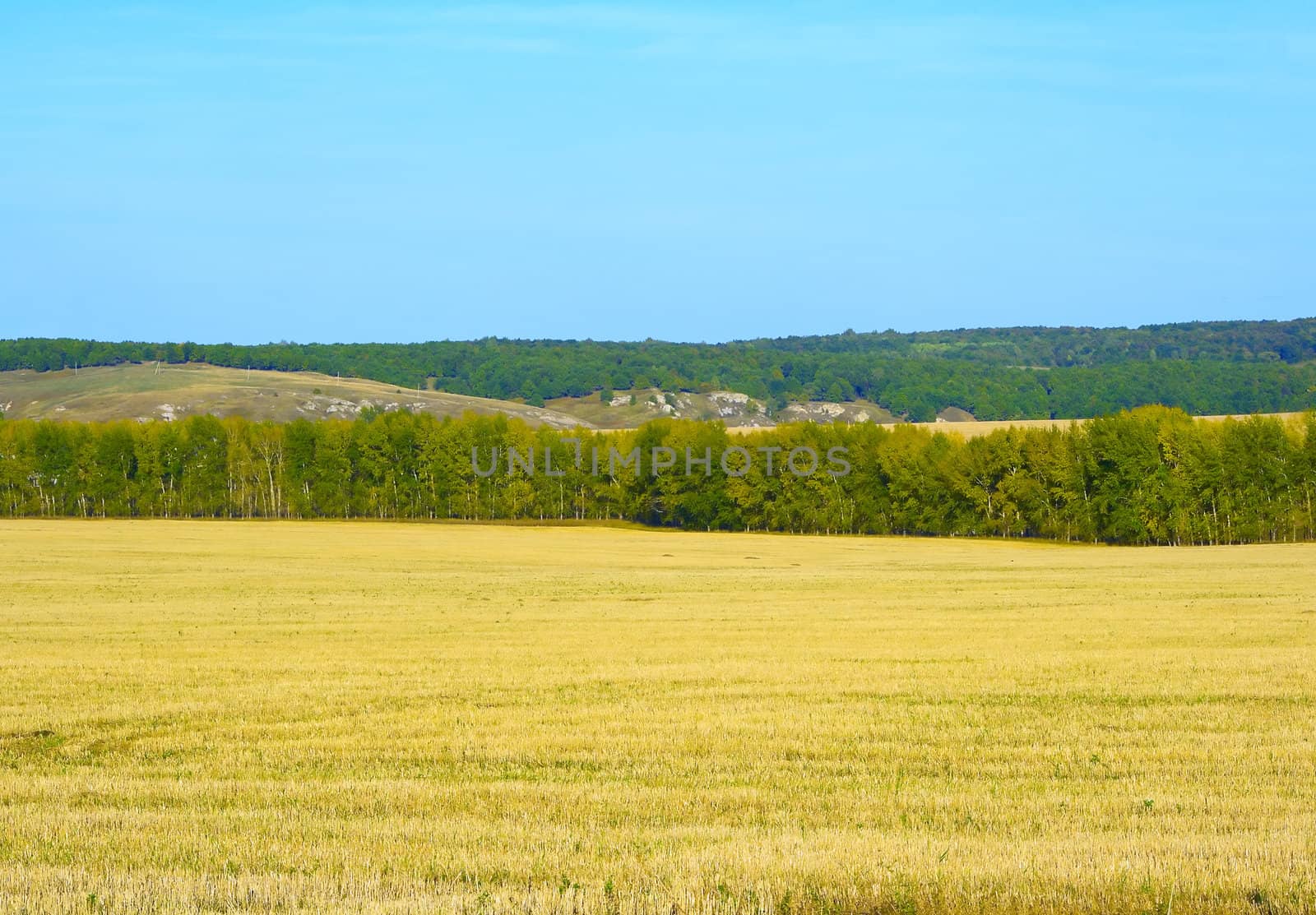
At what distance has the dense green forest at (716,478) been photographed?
92.7m

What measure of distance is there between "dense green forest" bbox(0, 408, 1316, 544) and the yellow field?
58008mm

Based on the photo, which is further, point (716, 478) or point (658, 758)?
point (716, 478)

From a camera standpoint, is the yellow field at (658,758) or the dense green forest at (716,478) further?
the dense green forest at (716,478)

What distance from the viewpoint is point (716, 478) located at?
110 m

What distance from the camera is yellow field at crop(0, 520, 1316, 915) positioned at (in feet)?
30.5

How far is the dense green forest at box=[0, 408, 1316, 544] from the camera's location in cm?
9269

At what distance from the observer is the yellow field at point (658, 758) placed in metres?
9.28

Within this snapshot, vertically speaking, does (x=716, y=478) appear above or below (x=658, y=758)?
above

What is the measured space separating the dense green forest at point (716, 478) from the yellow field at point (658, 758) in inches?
2284

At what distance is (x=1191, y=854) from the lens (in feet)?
32.3

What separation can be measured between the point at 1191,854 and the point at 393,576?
46.8 m

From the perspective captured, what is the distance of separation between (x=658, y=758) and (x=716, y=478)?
95150 mm

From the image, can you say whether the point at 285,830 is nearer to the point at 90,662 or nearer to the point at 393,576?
the point at 90,662

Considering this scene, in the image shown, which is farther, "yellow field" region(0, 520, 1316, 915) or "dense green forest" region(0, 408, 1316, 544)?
"dense green forest" region(0, 408, 1316, 544)
